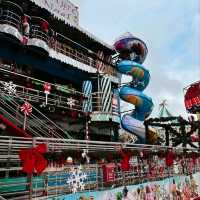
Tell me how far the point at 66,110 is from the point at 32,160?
12.4 m

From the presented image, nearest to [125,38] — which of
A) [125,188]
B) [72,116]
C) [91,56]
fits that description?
[91,56]

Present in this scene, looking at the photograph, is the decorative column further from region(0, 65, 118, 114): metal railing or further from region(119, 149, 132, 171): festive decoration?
region(119, 149, 132, 171): festive decoration

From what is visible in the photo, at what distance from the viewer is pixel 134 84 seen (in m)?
27.6

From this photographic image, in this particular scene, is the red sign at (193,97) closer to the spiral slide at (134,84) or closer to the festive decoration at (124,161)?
the spiral slide at (134,84)

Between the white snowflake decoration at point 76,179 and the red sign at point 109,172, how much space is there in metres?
0.97

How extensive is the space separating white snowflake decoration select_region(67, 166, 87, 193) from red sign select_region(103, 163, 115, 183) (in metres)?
0.97

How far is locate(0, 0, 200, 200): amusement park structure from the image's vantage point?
8.48m

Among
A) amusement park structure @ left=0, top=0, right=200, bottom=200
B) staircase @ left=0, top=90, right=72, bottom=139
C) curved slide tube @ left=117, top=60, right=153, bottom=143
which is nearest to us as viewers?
amusement park structure @ left=0, top=0, right=200, bottom=200

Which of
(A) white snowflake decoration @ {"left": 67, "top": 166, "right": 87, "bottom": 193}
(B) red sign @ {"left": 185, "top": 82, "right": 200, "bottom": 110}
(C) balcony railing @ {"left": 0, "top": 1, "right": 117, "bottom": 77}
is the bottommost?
(A) white snowflake decoration @ {"left": 67, "top": 166, "right": 87, "bottom": 193}

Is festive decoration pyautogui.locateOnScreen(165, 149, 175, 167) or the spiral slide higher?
the spiral slide

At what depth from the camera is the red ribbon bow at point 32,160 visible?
7496 mm

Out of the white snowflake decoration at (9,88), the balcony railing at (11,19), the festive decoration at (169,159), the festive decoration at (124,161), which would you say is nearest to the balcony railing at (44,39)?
the balcony railing at (11,19)

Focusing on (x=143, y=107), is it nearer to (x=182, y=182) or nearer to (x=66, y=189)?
(x=182, y=182)

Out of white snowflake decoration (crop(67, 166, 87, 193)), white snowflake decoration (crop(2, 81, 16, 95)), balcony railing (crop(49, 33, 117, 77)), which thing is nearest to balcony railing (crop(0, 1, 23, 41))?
white snowflake decoration (crop(2, 81, 16, 95))
